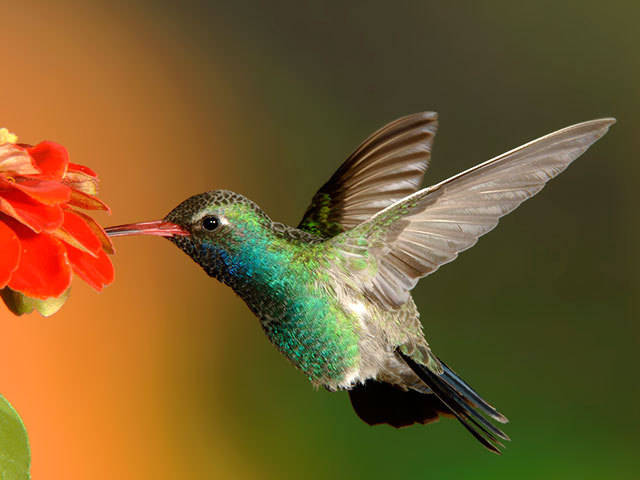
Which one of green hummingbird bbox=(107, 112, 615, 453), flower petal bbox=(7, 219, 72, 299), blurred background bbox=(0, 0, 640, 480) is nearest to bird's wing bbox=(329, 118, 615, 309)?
green hummingbird bbox=(107, 112, 615, 453)

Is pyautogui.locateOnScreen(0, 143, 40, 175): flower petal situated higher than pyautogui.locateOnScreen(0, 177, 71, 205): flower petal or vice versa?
pyautogui.locateOnScreen(0, 143, 40, 175): flower petal

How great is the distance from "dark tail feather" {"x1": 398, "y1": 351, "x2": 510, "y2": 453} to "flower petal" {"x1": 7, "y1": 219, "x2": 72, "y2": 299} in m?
0.29

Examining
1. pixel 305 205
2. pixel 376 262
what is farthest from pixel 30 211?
pixel 305 205

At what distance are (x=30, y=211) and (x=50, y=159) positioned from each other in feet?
0.10

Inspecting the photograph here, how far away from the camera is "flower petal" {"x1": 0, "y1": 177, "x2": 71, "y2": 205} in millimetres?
263

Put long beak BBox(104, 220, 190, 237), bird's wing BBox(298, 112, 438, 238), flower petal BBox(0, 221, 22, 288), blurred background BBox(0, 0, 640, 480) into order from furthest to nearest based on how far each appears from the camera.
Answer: blurred background BBox(0, 0, 640, 480) < bird's wing BBox(298, 112, 438, 238) < long beak BBox(104, 220, 190, 237) < flower petal BBox(0, 221, 22, 288)

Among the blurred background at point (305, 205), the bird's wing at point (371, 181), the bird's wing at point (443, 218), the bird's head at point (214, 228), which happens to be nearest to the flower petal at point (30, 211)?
the bird's head at point (214, 228)

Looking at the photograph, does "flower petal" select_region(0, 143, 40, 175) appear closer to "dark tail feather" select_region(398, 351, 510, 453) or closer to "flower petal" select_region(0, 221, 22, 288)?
"flower petal" select_region(0, 221, 22, 288)

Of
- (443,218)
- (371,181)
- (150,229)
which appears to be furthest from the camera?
(371,181)

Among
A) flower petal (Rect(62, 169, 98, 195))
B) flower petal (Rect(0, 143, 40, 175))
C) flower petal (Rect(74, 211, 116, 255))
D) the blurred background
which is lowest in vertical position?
the blurred background

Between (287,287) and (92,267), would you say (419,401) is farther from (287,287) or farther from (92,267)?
(92,267)

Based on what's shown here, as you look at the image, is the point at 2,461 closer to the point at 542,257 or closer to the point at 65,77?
the point at 65,77

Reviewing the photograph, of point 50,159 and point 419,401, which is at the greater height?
point 50,159

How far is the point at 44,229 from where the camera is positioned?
26 cm
